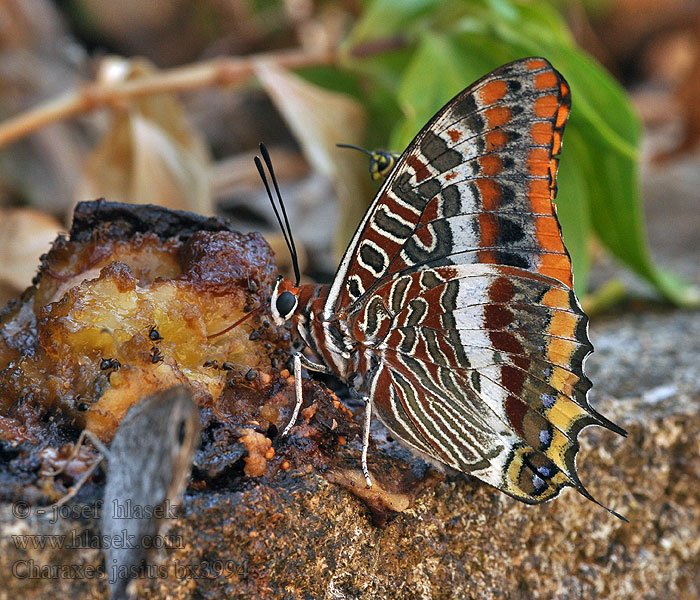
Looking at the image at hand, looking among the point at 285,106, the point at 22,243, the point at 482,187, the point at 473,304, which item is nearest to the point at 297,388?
the point at 473,304

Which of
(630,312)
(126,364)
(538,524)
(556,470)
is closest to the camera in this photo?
(126,364)

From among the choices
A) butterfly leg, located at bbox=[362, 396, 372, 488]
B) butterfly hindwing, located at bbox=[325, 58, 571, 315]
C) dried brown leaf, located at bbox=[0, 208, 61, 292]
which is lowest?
dried brown leaf, located at bbox=[0, 208, 61, 292]

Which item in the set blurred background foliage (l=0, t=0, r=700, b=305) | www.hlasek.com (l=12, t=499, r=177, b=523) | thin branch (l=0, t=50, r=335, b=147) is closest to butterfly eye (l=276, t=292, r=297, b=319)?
www.hlasek.com (l=12, t=499, r=177, b=523)

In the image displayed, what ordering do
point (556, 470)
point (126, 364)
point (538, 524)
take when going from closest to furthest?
point (126, 364), point (556, 470), point (538, 524)

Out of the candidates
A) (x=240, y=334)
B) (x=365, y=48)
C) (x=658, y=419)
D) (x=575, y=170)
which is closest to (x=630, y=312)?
(x=575, y=170)

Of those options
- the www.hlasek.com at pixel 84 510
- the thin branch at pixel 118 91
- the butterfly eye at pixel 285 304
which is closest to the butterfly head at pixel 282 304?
the butterfly eye at pixel 285 304

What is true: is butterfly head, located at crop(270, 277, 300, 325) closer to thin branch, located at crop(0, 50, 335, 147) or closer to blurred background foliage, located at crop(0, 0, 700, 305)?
blurred background foliage, located at crop(0, 0, 700, 305)

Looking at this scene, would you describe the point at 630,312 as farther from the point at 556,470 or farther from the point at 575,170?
the point at 556,470
